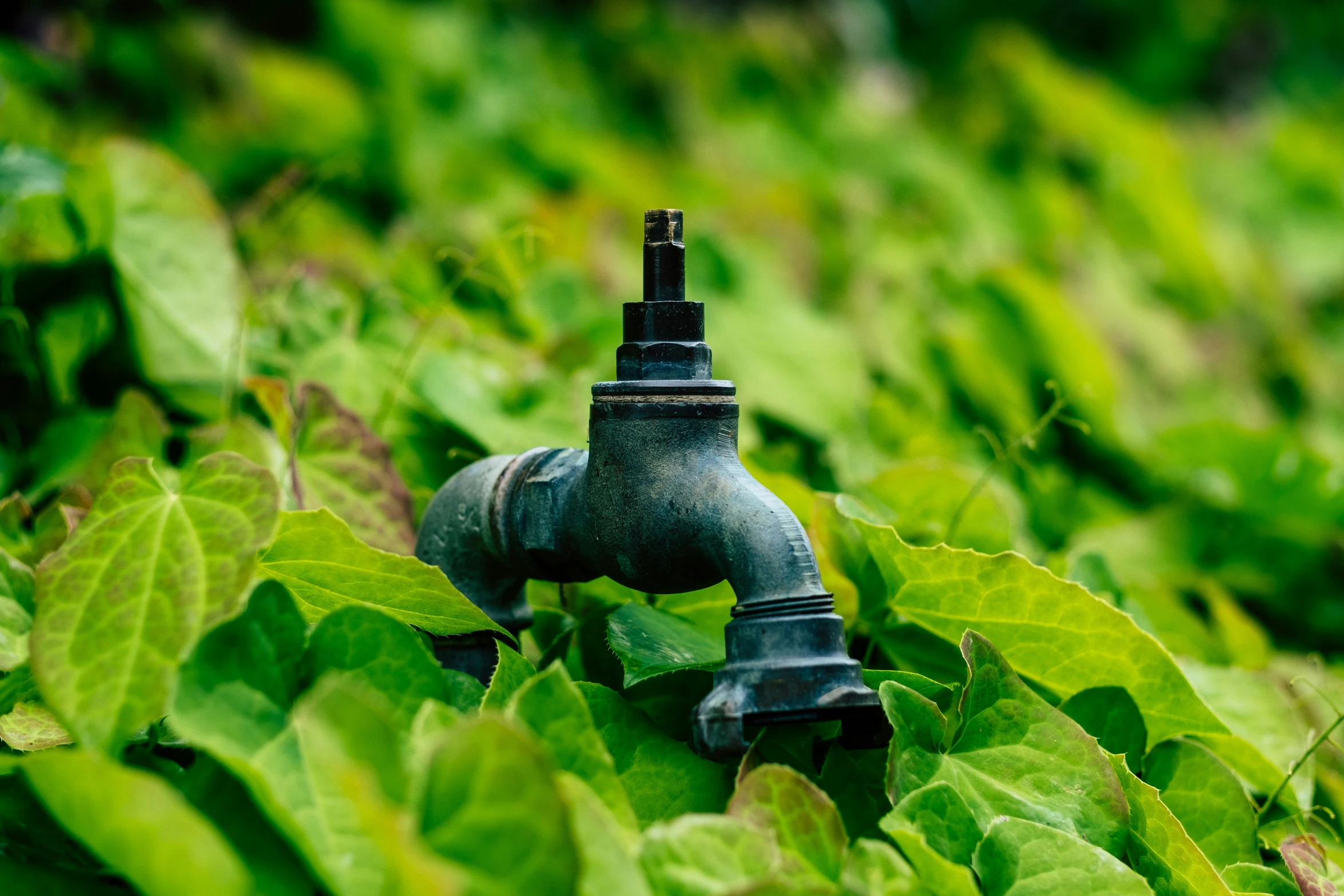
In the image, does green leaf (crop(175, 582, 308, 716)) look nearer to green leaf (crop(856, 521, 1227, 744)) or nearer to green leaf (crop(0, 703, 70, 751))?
green leaf (crop(0, 703, 70, 751))

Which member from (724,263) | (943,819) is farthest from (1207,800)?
(724,263)

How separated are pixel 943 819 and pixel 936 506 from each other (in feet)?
1.86

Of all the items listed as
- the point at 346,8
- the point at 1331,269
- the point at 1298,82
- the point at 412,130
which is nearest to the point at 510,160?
the point at 412,130

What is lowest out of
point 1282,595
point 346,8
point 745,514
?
point 1282,595

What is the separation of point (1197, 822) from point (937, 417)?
100 cm

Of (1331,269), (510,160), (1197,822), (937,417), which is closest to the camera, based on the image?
(1197,822)

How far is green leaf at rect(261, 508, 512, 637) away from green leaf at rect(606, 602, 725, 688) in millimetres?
89

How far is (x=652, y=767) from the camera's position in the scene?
756mm

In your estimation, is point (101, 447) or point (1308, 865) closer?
point (1308, 865)

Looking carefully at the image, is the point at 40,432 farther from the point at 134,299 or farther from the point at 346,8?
the point at 346,8

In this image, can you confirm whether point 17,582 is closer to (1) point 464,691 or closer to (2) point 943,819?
(1) point 464,691

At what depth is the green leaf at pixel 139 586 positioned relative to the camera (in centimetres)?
63

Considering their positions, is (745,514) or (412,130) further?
(412,130)

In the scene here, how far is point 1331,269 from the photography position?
349cm
